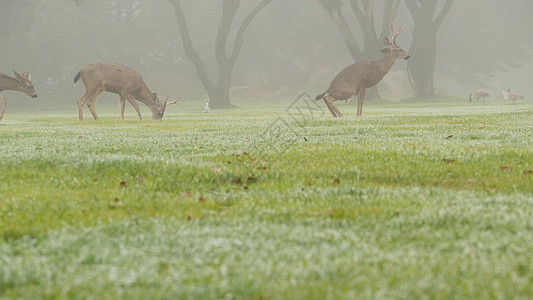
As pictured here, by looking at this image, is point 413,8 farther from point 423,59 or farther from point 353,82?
point 353,82

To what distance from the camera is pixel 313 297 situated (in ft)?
11.6

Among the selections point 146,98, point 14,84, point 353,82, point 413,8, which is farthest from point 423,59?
point 14,84

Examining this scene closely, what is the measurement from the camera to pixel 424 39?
5078cm

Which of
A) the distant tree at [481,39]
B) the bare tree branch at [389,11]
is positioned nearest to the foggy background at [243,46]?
the distant tree at [481,39]

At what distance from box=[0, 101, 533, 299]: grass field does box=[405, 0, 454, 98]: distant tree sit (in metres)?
43.3

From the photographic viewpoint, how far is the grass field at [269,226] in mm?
3738

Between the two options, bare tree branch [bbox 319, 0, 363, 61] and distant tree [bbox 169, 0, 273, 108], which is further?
distant tree [bbox 169, 0, 273, 108]

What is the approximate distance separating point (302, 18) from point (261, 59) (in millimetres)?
7777

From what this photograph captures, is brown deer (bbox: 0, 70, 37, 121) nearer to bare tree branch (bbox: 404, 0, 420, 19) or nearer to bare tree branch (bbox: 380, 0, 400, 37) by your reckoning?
bare tree branch (bbox: 380, 0, 400, 37)

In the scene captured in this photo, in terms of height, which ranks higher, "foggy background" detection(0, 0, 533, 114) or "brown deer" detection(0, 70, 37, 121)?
"foggy background" detection(0, 0, 533, 114)

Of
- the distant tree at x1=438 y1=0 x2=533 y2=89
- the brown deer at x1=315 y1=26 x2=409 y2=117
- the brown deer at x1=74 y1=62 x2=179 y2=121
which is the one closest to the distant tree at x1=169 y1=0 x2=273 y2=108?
the brown deer at x1=74 y1=62 x2=179 y2=121

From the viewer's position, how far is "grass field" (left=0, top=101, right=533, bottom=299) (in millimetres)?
3738

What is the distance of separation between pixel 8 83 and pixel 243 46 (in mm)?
53736

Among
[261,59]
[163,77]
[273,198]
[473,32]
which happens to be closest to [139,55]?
[163,77]
